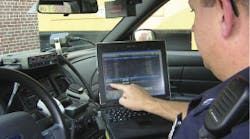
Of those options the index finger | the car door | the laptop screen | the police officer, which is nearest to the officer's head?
the police officer

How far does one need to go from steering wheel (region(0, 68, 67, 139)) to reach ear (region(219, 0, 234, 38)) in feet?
2.80

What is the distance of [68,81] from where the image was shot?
228 cm

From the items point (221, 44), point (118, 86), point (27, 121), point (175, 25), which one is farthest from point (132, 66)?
point (175, 25)

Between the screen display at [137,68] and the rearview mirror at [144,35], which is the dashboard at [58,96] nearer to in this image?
the screen display at [137,68]

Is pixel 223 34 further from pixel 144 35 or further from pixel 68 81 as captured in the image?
pixel 144 35

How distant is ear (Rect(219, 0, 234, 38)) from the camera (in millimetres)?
867

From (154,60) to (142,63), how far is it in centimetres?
7

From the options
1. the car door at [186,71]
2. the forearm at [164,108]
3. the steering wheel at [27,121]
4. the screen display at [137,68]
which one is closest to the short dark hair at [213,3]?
the steering wheel at [27,121]

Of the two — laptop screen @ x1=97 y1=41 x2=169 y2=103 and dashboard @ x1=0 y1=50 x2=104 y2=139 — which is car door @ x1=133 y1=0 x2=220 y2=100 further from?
dashboard @ x1=0 y1=50 x2=104 y2=139

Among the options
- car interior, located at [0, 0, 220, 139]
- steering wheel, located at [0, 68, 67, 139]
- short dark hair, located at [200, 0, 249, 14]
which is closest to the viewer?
short dark hair, located at [200, 0, 249, 14]

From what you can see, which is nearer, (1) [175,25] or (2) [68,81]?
(2) [68,81]

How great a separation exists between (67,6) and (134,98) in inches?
22.9

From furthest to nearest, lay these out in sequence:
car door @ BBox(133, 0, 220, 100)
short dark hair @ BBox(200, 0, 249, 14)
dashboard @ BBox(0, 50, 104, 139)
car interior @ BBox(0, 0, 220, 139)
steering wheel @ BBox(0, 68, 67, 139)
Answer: car door @ BBox(133, 0, 220, 100) → dashboard @ BBox(0, 50, 104, 139) → car interior @ BBox(0, 0, 220, 139) → steering wheel @ BBox(0, 68, 67, 139) → short dark hair @ BBox(200, 0, 249, 14)

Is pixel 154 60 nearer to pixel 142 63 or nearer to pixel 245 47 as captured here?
pixel 142 63
